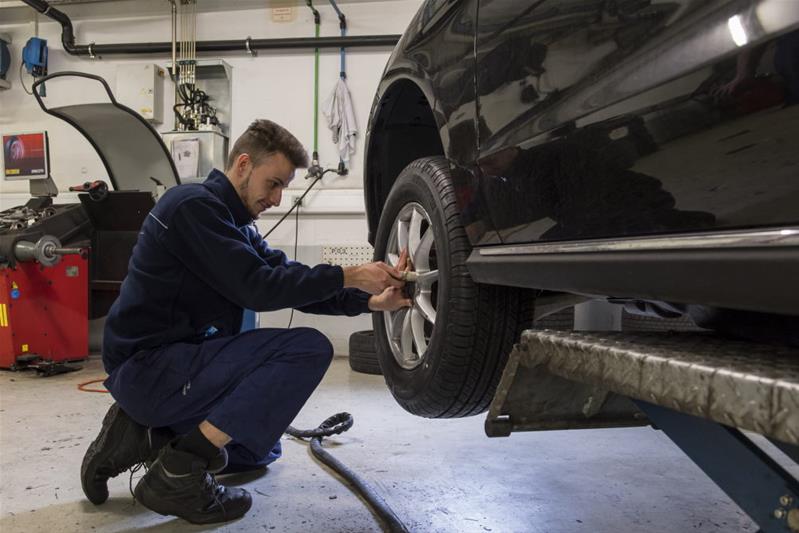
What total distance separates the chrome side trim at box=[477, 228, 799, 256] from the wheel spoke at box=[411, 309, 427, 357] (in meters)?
0.46

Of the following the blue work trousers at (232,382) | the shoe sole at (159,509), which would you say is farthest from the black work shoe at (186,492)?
the blue work trousers at (232,382)

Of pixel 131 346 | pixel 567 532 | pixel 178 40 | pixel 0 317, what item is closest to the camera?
pixel 567 532

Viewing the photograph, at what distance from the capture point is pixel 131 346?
144cm

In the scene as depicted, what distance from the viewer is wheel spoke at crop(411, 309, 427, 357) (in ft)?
4.33

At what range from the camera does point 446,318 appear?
1125 mm

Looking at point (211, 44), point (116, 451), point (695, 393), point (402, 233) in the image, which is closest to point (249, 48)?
point (211, 44)

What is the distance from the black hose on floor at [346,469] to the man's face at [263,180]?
0.76 m

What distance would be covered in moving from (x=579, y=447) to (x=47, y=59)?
499cm

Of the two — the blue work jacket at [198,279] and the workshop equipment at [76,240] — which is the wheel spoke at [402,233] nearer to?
the blue work jacket at [198,279]

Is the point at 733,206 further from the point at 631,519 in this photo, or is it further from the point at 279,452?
the point at 279,452

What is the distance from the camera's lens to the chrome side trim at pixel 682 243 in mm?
538

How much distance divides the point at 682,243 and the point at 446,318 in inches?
21.8

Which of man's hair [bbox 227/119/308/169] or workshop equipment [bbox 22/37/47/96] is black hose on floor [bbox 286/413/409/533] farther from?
workshop equipment [bbox 22/37/47/96]

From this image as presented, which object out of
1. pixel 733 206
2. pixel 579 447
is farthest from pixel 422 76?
pixel 579 447
